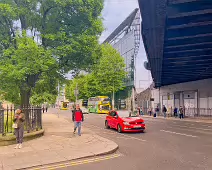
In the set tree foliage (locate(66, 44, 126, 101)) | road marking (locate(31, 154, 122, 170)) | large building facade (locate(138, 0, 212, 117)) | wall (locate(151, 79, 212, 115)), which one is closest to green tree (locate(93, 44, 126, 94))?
tree foliage (locate(66, 44, 126, 101))

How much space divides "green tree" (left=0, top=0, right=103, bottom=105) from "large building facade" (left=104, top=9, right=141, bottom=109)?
40.5 metres

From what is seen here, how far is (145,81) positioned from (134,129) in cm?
4070

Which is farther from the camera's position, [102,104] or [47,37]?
[102,104]

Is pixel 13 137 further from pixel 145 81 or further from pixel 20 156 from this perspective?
pixel 145 81

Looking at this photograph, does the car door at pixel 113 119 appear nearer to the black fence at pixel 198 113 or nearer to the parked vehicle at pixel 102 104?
the black fence at pixel 198 113

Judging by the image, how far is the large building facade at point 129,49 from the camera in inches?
2293

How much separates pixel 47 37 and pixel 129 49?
46.7m

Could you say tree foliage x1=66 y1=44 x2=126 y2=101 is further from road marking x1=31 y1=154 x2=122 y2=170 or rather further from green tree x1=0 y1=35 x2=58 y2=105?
road marking x1=31 y1=154 x2=122 y2=170

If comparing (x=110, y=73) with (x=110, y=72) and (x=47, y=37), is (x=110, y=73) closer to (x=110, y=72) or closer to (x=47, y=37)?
(x=110, y=72)

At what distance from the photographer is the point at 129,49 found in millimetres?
61062

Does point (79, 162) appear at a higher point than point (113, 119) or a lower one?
lower

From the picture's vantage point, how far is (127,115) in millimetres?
18438

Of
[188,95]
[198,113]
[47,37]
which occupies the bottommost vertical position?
[198,113]

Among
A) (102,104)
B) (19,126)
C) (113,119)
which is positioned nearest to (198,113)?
(113,119)
